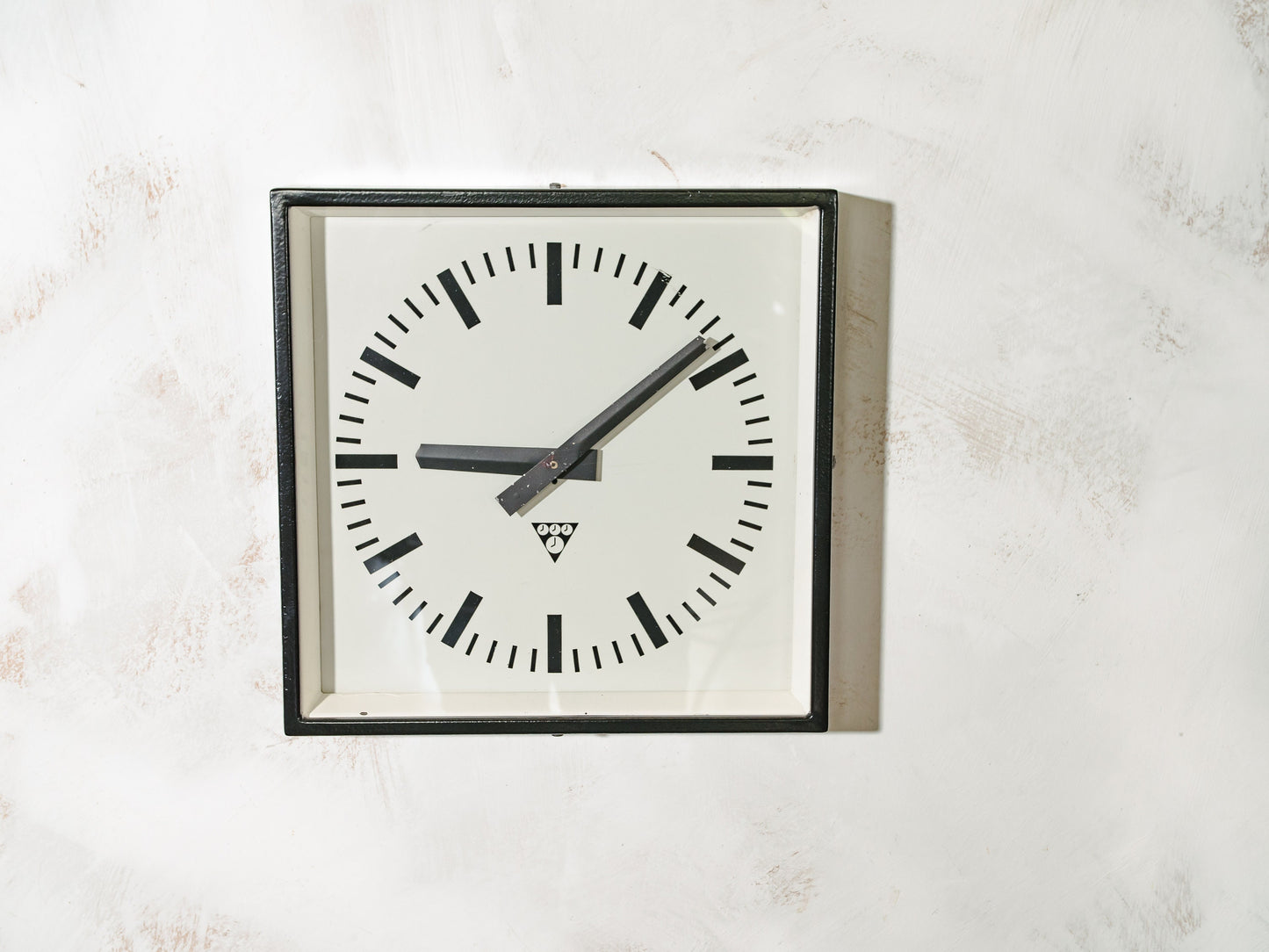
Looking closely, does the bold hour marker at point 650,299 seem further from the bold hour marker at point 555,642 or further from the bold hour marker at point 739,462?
the bold hour marker at point 555,642

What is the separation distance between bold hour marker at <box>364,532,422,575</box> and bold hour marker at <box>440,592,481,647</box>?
67 millimetres

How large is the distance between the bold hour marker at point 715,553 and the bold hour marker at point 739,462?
69 mm

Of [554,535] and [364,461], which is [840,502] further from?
[364,461]

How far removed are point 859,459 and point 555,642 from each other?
13.0 inches

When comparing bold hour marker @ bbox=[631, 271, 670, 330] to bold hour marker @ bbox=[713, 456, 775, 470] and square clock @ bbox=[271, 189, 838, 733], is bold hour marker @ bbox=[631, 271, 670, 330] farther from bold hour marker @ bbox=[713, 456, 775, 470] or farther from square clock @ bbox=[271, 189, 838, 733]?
bold hour marker @ bbox=[713, 456, 775, 470]

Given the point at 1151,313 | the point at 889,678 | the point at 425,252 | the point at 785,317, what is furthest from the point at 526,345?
the point at 1151,313

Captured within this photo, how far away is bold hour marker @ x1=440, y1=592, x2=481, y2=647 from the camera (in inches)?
29.0

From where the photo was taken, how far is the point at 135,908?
0.76 m

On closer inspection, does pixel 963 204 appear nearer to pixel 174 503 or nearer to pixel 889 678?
pixel 889 678

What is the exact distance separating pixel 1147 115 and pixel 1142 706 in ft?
1.83

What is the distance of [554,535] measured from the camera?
2.40ft

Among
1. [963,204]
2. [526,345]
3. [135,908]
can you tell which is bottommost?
[135,908]

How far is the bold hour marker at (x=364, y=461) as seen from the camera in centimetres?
72

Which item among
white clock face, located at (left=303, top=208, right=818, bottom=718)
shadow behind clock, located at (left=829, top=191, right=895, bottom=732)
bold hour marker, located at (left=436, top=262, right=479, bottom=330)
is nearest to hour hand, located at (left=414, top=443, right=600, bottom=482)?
white clock face, located at (left=303, top=208, right=818, bottom=718)
